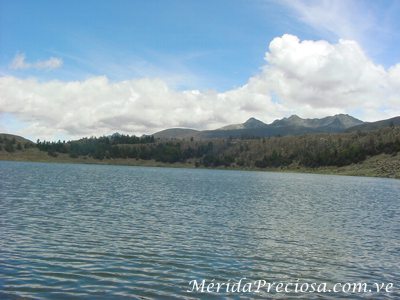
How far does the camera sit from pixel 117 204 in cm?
7119

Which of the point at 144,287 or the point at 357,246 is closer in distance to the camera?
the point at 144,287

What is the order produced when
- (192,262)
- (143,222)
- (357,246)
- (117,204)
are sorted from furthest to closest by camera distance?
(117,204), (143,222), (357,246), (192,262)

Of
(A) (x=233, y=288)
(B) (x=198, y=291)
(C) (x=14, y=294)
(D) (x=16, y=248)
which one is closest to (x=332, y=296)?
(A) (x=233, y=288)

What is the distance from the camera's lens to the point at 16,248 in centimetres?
3438

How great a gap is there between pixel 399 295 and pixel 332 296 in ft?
14.4

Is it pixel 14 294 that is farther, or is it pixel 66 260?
pixel 66 260

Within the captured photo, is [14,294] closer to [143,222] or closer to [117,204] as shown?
[143,222]

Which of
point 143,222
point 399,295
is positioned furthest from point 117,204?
point 399,295

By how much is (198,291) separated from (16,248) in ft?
54.5

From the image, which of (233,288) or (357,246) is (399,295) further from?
(357,246)

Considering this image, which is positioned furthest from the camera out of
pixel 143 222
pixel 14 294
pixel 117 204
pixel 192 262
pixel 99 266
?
pixel 117 204

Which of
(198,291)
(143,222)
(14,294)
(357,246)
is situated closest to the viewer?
(14,294)

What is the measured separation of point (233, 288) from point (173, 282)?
3.80 meters

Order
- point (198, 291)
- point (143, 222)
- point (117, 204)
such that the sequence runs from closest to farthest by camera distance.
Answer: point (198, 291) < point (143, 222) < point (117, 204)
